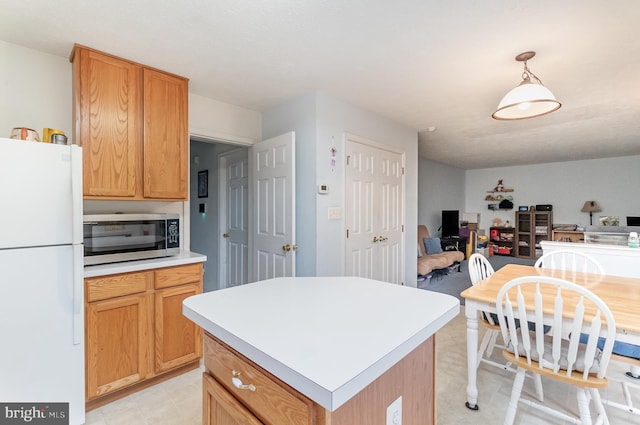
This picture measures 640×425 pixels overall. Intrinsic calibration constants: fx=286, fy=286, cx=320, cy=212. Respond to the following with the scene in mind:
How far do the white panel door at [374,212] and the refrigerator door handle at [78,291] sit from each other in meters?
2.10

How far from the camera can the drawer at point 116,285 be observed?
1767 mm

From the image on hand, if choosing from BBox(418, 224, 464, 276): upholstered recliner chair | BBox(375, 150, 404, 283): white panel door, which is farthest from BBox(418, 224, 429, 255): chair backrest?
BBox(375, 150, 404, 283): white panel door

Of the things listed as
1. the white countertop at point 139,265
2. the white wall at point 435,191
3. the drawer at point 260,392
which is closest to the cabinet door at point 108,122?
the white countertop at point 139,265

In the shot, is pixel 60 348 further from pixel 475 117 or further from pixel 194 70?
pixel 475 117

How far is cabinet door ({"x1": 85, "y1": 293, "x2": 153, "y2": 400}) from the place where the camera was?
1.77 m

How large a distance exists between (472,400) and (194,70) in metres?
3.06

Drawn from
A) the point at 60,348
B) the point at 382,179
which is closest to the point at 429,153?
the point at 382,179

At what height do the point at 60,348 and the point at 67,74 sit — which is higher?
the point at 67,74

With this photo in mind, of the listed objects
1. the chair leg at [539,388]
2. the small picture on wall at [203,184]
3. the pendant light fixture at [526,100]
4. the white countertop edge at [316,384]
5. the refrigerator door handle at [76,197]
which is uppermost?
the pendant light fixture at [526,100]

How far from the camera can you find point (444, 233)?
6.66 m

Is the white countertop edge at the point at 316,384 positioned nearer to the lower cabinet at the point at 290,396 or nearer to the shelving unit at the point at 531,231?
the lower cabinet at the point at 290,396

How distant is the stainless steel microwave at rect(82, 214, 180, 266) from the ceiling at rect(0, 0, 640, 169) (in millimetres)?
1166

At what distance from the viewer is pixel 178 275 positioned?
2.14 meters

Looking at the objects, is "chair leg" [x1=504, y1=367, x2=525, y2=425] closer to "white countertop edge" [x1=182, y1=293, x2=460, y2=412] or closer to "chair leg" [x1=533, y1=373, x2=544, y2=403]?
"chair leg" [x1=533, y1=373, x2=544, y2=403]
